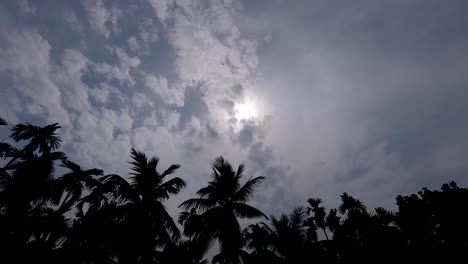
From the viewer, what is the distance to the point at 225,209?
58.3 ft

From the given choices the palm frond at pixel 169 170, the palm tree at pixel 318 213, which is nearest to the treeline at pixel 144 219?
the palm frond at pixel 169 170

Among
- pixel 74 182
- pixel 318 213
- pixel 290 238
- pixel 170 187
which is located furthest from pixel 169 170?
pixel 318 213

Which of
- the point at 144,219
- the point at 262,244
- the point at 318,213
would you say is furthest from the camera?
the point at 318,213

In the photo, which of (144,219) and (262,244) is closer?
(144,219)

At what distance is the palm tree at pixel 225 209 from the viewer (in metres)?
16.6

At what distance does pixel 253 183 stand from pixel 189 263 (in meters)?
13.0

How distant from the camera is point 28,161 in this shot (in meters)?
16.6

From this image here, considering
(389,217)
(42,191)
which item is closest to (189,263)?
(42,191)

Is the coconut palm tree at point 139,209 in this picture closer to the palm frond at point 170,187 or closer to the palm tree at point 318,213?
the palm frond at point 170,187

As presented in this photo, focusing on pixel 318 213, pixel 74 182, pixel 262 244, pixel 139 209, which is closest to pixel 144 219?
pixel 139 209

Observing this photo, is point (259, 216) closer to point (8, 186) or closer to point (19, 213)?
point (19, 213)

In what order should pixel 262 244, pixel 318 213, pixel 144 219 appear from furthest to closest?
pixel 318 213 → pixel 262 244 → pixel 144 219

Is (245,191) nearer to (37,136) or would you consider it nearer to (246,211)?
(246,211)

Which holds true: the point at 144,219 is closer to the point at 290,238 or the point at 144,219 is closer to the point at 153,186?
the point at 153,186
